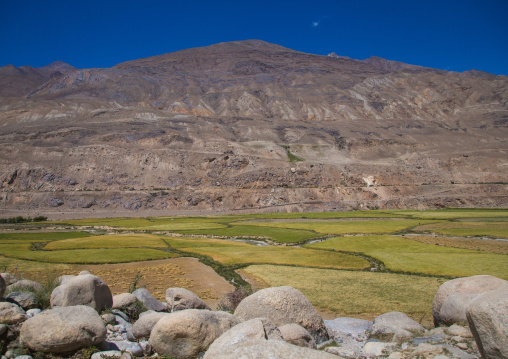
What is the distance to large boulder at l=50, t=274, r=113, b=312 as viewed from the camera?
39.1 feet

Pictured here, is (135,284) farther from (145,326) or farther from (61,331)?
(61,331)

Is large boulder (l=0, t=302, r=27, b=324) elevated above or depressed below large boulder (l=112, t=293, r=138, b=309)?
above

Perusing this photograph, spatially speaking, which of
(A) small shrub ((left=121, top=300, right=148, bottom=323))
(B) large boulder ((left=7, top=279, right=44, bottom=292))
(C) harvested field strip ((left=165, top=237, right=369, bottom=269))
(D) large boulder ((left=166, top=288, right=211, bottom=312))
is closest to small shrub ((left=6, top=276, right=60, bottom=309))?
(B) large boulder ((left=7, top=279, right=44, bottom=292))

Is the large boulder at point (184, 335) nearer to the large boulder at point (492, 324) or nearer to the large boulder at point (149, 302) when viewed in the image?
the large boulder at point (149, 302)

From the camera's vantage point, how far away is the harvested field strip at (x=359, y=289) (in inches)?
651

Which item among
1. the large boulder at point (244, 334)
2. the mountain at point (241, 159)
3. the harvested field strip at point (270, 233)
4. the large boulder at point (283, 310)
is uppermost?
the mountain at point (241, 159)

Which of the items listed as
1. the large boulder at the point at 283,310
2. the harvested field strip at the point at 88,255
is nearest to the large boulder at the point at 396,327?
the large boulder at the point at 283,310

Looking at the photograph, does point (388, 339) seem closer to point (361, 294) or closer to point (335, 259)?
point (361, 294)

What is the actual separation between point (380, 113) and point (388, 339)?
19715 cm

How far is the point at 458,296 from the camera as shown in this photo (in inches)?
491

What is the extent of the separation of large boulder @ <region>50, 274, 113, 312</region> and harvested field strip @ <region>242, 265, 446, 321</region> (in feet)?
31.4

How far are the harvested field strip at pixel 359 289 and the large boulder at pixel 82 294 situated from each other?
31.4 feet

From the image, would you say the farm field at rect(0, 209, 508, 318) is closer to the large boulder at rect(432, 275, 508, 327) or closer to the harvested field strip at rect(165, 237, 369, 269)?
the harvested field strip at rect(165, 237, 369, 269)

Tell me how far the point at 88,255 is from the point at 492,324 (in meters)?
30.8
